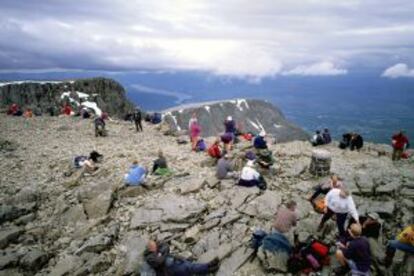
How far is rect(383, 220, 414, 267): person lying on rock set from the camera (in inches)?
443

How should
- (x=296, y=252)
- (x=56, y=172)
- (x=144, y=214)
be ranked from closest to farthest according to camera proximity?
(x=296, y=252) < (x=144, y=214) < (x=56, y=172)

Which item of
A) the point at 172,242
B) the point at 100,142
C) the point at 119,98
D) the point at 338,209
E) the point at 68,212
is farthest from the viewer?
the point at 119,98

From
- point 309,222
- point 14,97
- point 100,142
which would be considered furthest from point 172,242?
point 14,97

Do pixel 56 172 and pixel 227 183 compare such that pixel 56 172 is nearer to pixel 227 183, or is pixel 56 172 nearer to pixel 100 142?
pixel 100 142

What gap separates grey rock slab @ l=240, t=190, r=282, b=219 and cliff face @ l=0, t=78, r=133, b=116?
3406 inches

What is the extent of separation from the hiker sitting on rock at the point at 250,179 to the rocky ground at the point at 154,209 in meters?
0.50

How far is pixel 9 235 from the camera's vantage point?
48.4ft

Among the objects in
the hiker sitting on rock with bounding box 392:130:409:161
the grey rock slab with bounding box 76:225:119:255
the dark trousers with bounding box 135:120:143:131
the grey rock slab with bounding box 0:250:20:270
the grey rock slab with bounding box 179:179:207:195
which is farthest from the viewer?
the dark trousers with bounding box 135:120:143:131

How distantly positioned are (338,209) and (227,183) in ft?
21.4

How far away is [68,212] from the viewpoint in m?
17.0

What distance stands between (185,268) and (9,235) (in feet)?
27.6

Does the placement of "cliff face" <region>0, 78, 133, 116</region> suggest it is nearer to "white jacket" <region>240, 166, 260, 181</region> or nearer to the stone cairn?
"white jacket" <region>240, 166, 260, 181</region>

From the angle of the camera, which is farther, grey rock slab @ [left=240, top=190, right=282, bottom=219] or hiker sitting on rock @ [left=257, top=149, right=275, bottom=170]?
hiker sitting on rock @ [left=257, top=149, right=275, bottom=170]

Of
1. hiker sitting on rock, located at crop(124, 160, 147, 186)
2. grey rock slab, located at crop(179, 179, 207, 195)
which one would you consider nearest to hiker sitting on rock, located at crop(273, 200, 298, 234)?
grey rock slab, located at crop(179, 179, 207, 195)
